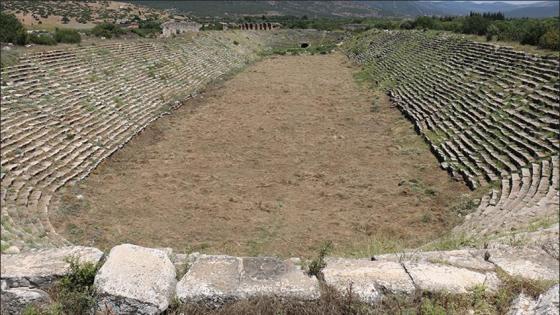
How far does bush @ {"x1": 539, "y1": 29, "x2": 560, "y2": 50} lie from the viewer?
17344 millimetres

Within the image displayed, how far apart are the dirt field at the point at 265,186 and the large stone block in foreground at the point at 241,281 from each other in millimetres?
3137

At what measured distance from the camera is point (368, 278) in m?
4.68

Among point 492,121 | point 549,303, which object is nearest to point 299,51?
point 492,121

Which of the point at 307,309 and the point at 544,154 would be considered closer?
the point at 307,309

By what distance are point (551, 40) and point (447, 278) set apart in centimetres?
1688

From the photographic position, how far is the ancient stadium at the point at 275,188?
439 centimetres

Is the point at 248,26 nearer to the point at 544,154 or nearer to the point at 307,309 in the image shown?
the point at 544,154

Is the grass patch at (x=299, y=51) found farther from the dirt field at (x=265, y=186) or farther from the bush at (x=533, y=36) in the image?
the bush at (x=533, y=36)

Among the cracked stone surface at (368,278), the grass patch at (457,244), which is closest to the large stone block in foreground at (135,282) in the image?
the cracked stone surface at (368,278)

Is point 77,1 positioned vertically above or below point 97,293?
above

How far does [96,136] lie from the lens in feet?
43.9

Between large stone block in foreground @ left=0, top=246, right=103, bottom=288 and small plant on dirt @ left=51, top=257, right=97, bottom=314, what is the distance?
10 cm

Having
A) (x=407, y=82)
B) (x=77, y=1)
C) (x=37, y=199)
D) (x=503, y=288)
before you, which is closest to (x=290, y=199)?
(x=37, y=199)

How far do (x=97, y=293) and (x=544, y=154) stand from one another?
10.2 meters
